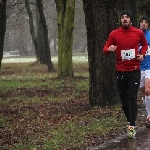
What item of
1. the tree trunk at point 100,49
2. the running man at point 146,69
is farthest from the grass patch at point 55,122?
the running man at point 146,69

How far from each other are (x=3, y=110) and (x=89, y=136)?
4407 mm

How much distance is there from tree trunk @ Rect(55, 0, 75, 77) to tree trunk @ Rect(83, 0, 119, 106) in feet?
36.9

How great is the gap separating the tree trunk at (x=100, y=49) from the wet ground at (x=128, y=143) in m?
3.01

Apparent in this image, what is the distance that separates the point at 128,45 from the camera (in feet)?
26.2

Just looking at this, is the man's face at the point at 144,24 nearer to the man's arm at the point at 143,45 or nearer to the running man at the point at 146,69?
A: the running man at the point at 146,69

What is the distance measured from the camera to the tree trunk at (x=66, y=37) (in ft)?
72.3

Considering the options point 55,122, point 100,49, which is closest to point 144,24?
point 100,49

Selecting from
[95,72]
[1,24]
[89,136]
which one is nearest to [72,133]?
[89,136]

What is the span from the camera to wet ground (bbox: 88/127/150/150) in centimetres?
706

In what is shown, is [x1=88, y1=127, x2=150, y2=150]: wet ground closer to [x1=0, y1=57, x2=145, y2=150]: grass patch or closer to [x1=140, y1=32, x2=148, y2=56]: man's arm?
[x1=0, y1=57, x2=145, y2=150]: grass patch

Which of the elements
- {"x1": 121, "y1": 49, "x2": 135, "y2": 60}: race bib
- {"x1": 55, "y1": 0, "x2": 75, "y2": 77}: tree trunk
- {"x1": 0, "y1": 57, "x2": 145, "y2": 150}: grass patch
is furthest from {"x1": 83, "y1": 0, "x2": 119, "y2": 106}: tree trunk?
{"x1": 55, "y1": 0, "x2": 75, "y2": 77}: tree trunk

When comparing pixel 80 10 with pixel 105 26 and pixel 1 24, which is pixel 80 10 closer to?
pixel 1 24

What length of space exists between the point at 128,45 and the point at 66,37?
47.9 ft

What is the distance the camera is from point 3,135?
27.5 feet
